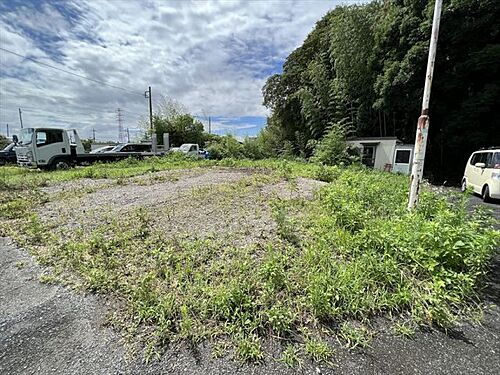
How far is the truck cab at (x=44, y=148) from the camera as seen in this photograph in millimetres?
9227

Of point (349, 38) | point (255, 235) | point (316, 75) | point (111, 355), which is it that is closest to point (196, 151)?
point (316, 75)

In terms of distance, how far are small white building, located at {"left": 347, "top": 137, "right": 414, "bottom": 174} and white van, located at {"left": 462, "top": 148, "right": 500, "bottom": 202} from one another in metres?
3.93

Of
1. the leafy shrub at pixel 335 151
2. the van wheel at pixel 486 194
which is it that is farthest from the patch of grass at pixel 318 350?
the leafy shrub at pixel 335 151

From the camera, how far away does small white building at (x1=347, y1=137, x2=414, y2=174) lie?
10.8m

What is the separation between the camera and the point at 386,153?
38.5ft

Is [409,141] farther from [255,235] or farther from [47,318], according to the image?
→ [47,318]

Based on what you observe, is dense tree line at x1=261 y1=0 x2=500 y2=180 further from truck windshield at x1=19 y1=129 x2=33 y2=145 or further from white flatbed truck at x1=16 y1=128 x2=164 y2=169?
truck windshield at x1=19 y1=129 x2=33 y2=145

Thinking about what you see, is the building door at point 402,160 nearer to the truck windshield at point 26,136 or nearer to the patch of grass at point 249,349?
the patch of grass at point 249,349

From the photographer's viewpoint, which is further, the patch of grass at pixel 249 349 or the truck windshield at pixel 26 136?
the truck windshield at pixel 26 136

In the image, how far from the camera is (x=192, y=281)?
206cm

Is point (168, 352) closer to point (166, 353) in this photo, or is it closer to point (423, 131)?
point (166, 353)

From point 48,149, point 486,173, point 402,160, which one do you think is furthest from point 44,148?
point 402,160

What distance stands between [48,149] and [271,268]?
36.1 feet

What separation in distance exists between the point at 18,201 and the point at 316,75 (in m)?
14.0
